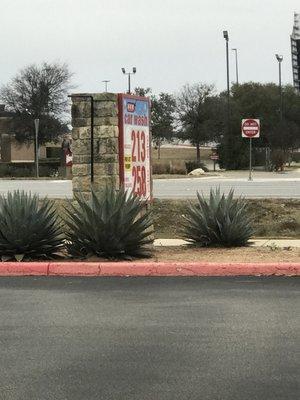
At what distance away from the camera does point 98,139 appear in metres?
10.5

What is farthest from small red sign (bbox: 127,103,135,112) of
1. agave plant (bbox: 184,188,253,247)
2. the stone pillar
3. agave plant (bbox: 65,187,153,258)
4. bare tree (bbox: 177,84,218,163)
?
bare tree (bbox: 177,84,218,163)

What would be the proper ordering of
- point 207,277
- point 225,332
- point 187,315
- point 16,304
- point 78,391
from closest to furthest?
point 78,391 → point 225,332 → point 187,315 → point 16,304 → point 207,277

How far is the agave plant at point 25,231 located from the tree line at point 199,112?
39.2 metres

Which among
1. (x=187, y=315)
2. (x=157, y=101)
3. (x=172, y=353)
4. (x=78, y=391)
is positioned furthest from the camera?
(x=157, y=101)

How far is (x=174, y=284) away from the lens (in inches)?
330

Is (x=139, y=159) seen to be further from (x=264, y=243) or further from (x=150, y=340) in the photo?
(x=150, y=340)

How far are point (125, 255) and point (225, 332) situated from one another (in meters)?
4.06

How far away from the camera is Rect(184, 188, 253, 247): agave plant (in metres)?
11.0

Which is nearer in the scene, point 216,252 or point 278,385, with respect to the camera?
point 278,385

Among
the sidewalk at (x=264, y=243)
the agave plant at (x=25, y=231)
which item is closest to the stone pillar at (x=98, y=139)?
the agave plant at (x=25, y=231)

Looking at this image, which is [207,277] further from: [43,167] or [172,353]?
[43,167]

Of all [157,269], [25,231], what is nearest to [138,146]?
[25,231]

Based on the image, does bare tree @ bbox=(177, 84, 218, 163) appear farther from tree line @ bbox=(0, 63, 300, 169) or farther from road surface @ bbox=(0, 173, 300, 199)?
road surface @ bbox=(0, 173, 300, 199)

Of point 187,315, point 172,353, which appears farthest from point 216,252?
point 172,353
